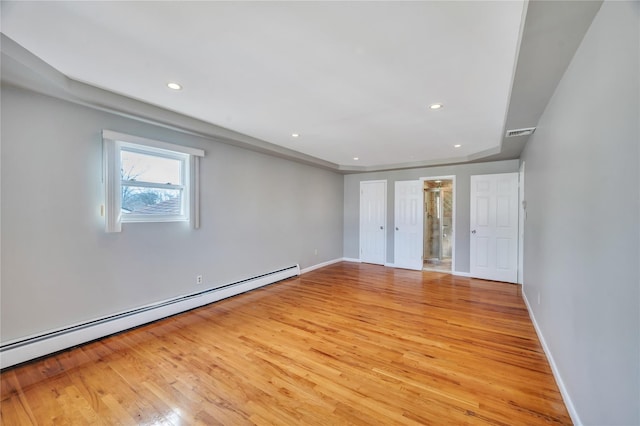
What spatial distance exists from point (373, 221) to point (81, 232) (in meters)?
5.49

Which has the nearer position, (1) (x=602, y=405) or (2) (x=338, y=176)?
(1) (x=602, y=405)

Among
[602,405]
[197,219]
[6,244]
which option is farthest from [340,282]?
[6,244]

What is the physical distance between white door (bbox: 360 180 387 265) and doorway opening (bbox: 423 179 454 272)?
4.90ft

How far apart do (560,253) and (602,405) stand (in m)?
1.05

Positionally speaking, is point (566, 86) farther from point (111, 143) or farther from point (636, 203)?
point (111, 143)

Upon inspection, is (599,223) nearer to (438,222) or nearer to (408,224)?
(408,224)

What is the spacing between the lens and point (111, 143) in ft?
9.00

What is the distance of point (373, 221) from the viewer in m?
6.61

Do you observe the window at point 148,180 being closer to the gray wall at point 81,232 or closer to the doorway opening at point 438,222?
the gray wall at point 81,232

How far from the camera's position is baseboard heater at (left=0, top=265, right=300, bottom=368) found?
222cm

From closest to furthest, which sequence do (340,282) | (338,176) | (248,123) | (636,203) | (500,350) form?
1. (636,203)
2. (500,350)
3. (248,123)
4. (340,282)
5. (338,176)

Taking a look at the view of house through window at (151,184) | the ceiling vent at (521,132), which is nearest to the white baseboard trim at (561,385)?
the ceiling vent at (521,132)

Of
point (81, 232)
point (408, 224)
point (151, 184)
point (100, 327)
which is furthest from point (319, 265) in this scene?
point (81, 232)

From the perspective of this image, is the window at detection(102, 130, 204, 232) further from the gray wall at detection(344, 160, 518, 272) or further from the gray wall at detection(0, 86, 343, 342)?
the gray wall at detection(344, 160, 518, 272)
